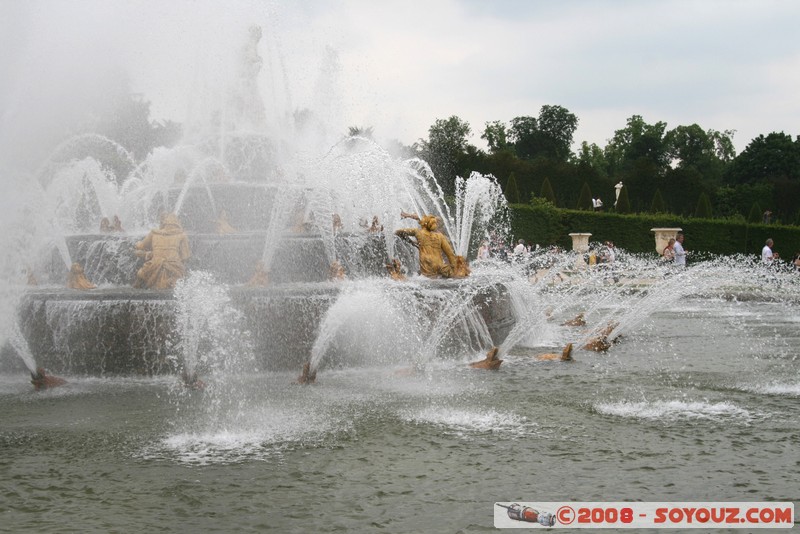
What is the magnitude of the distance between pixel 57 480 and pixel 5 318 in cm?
533

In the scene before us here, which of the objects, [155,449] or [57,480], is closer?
[57,480]

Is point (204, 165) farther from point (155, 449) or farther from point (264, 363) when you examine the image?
point (155, 449)

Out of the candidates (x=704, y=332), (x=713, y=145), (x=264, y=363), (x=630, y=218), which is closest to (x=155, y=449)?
(x=264, y=363)

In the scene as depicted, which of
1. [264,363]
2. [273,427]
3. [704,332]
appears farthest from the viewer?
[704,332]

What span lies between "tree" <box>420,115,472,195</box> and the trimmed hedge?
1914 centimetres

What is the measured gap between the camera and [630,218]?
38438 millimetres

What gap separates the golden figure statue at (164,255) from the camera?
34.9 feet

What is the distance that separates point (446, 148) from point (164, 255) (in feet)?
181

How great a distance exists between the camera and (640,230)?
38.4 metres

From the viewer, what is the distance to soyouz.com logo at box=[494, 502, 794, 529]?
447 centimetres

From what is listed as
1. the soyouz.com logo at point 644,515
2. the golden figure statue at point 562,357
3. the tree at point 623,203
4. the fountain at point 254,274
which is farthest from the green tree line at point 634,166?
the soyouz.com logo at point 644,515

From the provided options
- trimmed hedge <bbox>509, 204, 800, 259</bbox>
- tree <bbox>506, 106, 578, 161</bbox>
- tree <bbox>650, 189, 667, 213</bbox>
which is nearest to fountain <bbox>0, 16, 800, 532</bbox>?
trimmed hedge <bbox>509, 204, 800, 259</bbox>

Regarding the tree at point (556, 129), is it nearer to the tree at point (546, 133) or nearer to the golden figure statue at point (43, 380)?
the tree at point (546, 133)

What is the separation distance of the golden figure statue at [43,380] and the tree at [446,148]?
48284 millimetres
